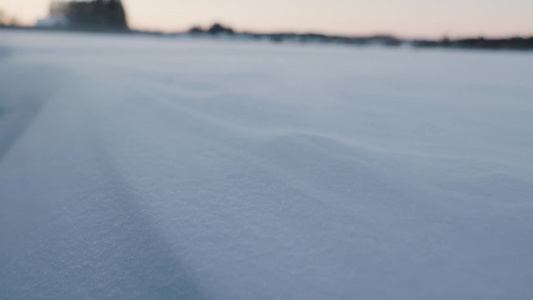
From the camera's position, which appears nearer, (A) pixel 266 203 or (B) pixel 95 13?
(A) pixel 266 203

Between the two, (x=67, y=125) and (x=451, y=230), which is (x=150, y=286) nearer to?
(x=451, y=230)

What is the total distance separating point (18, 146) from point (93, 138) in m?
0.61

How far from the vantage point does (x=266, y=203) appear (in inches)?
38.8

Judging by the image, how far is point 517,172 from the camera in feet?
3.67

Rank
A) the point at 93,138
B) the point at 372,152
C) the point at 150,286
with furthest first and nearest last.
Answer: the point at 93,138
the point at 372,152
the point at 150,286

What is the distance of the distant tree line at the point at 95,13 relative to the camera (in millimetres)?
30109

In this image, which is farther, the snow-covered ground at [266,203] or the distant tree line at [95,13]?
the distant tree line at [95,13]

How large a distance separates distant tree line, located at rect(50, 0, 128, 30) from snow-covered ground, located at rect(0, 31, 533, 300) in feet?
107

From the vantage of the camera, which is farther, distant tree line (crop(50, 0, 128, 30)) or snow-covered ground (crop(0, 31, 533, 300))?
distant tree line (crop(50, 0, 128, 30))

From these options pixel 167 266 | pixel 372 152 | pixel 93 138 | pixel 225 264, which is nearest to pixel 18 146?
pixel 93 138

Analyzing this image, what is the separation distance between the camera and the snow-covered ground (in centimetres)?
72

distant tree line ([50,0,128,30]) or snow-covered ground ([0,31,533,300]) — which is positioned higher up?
distant tree line ([50,0,128,30])

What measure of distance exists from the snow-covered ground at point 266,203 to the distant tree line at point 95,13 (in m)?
32.5

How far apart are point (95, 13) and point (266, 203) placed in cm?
3653
